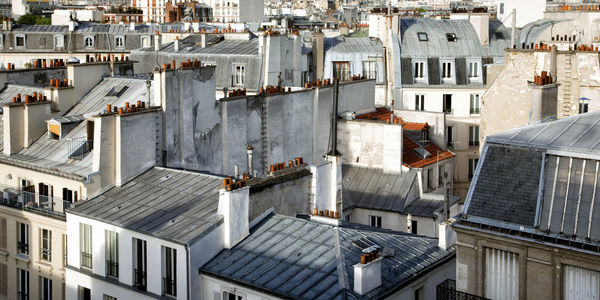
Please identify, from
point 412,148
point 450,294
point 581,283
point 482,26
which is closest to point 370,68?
point 482,26

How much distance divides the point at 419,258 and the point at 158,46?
25.9 meters

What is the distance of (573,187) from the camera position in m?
15.4

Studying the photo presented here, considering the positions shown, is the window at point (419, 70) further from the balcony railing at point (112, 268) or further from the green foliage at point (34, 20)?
the green foliage at point (34, 20)

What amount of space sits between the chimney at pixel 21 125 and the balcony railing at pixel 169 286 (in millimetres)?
8893

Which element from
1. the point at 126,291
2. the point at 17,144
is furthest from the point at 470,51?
the point at 126,291

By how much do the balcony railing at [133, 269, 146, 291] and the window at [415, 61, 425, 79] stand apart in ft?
90.9

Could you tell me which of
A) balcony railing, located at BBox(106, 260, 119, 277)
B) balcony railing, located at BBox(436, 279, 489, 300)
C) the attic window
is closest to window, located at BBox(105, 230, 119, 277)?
balcony railing, located at BBox(106, 260, 119, 277)

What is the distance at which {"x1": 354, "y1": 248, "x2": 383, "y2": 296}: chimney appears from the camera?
1689 centimetres

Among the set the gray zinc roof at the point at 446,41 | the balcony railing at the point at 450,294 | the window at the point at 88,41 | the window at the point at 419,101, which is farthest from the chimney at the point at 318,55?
the balcony railing at the point at 450,294

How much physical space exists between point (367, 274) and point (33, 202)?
11.0 metres

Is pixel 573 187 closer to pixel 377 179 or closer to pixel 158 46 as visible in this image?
pixel 377 179

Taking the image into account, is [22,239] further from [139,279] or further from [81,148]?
[139,279]

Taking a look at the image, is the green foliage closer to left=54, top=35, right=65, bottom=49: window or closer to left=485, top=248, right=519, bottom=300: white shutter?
left=54, top=35, right=65, bottom=49: window

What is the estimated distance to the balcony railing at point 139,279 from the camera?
20008mm
